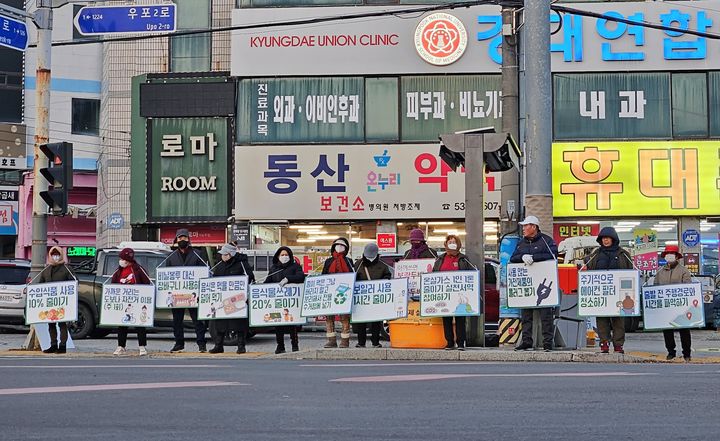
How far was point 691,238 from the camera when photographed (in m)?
34.5

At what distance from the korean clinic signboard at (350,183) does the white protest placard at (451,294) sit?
Result: 1753 cm

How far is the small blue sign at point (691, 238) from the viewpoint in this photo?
34.5m

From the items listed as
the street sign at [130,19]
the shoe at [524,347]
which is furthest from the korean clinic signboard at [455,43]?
the shoe at [524,347]

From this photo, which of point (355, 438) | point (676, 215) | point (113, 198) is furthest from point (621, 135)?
point (355, 438)

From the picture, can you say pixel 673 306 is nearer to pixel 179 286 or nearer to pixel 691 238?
pixel 179 286

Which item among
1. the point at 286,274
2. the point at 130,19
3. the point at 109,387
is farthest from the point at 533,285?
the point at 109,387

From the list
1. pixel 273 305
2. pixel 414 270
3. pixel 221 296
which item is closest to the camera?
pixel 273 305

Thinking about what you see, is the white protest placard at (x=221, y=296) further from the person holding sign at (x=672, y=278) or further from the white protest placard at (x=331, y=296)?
the person holding sign at (x=672, y=278)

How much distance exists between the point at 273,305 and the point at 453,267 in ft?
9.31

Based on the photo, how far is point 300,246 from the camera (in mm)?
35750

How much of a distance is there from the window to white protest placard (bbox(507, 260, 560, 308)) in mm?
33763

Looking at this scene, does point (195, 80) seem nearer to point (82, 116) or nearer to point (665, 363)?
point (82, 116)

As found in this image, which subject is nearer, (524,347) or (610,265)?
(524,347)

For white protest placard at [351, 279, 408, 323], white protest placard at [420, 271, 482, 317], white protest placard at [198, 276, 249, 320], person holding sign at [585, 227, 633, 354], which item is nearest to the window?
white protest placard at [198, 276, 249, 320]
